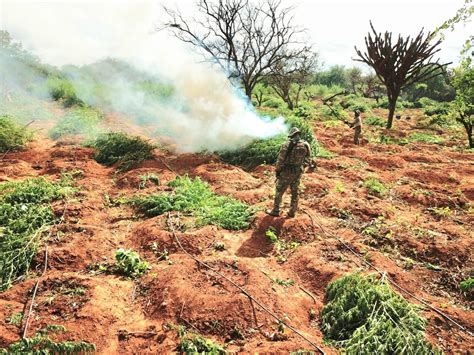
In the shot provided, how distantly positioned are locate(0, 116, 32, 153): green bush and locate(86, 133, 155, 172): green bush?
7.65 ft

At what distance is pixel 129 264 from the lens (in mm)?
5148

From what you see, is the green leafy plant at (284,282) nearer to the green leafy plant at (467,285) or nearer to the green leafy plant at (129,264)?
the green leafy plant at (129,264)

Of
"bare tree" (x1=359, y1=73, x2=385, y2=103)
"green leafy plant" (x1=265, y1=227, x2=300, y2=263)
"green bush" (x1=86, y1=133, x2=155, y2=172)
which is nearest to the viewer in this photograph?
"green leafy plant" (x1=265, y1=227, x2=300, y2=263)

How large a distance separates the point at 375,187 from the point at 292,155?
3.05 metres

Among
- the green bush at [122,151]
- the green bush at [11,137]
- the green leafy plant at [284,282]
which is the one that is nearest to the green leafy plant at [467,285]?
the green leafy plant at [284,282]

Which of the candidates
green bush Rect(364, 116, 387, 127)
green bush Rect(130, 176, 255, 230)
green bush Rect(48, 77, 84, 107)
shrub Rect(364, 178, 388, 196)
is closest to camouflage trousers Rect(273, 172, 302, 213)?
green bush Rect(130, 176, 255, 230)

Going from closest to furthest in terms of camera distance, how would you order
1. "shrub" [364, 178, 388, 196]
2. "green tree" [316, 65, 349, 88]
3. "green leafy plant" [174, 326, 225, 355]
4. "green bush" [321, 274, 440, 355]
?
"green bush" [321, 274, 440, 355]
"green leafy plant" [174, 326, 225, 355]
"shrub" [364, 178, 388, 196]
"green tree" [316, 65, 349, 88]

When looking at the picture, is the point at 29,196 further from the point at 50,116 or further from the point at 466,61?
the point at 50,116

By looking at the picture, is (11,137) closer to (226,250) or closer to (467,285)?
(226,250)

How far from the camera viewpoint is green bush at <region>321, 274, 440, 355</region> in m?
3.54

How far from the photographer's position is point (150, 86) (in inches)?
757

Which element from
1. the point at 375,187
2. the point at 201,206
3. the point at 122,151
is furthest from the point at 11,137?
the point at 375,187

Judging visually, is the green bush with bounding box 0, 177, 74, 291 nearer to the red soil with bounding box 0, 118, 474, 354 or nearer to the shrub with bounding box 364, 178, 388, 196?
the red soil with bounding box 0, 118, 474, 354

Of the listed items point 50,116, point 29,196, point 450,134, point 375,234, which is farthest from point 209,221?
point 450,134
